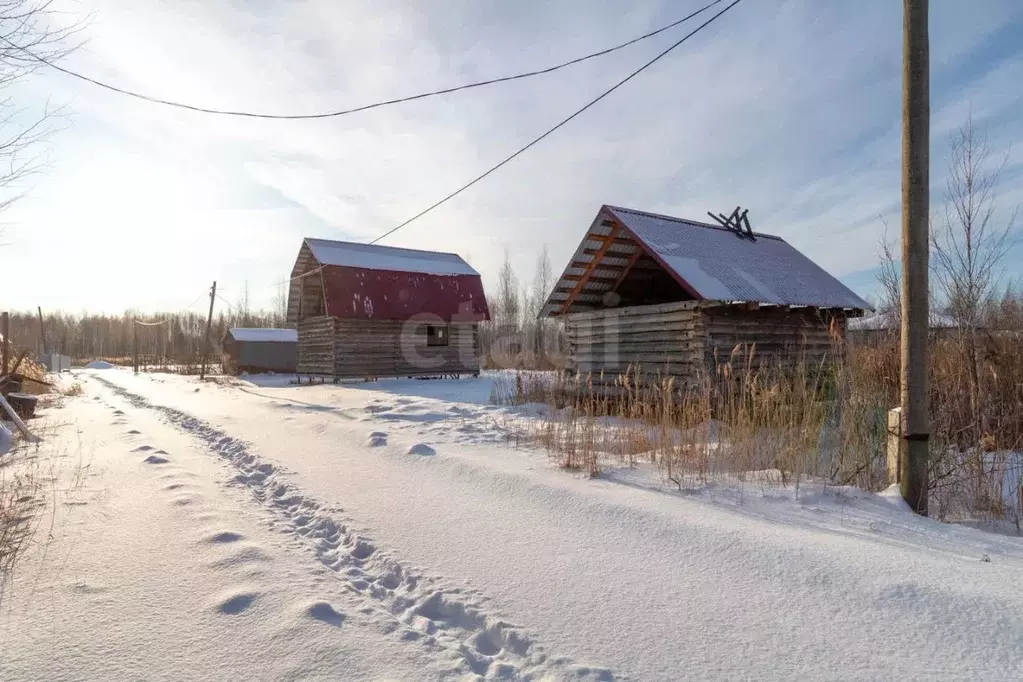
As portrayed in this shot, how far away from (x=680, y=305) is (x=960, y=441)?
17.4 ft

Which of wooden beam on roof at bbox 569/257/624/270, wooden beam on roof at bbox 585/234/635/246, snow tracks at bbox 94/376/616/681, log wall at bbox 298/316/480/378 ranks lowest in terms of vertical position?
snow tracks at bbox 94/376/616/681

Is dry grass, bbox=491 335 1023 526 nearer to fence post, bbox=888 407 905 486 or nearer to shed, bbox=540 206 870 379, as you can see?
→ fence post, bbox=888 407 905 486

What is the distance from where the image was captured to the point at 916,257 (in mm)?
4578

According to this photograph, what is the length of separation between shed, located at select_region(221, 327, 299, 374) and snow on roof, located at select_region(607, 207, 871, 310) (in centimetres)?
2745

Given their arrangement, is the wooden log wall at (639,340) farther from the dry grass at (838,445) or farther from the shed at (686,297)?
the dry grass at (838,445)

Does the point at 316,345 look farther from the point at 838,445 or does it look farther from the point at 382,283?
the point at 838,445

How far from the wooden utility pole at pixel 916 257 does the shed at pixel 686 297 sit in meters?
5.56

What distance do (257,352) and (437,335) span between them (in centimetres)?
1606

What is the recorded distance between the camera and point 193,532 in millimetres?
4070

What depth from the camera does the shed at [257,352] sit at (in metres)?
34.3

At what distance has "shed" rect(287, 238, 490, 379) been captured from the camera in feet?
72.1

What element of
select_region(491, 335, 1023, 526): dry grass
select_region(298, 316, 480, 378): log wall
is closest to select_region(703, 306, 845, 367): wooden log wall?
select_region(491, 335, 1023, 526): dry grass

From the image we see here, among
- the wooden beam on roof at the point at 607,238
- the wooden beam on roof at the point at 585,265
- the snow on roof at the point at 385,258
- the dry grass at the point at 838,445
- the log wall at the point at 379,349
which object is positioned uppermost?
the snow on roof at the point at 385,258

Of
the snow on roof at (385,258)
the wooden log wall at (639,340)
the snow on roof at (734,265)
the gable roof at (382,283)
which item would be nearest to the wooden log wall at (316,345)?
the gable roof at (382,283)
